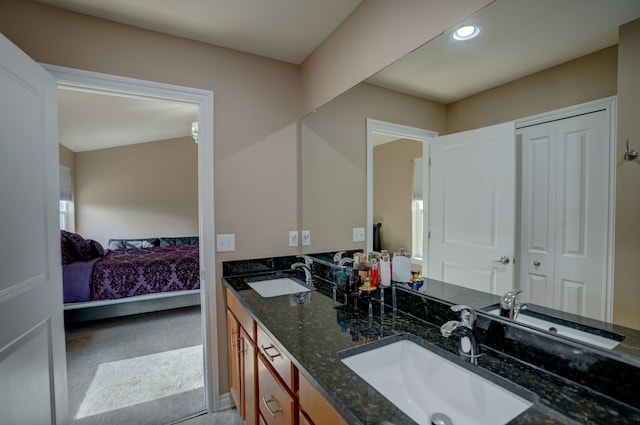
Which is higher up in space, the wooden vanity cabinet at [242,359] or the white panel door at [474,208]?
the white panel door at [474,208]

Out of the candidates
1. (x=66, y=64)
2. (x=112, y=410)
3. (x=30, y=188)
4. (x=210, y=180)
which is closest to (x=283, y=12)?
(x=210, y=180)

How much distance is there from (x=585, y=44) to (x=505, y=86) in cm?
23

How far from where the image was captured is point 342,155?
6.35ft

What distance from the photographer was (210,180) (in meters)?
1.95

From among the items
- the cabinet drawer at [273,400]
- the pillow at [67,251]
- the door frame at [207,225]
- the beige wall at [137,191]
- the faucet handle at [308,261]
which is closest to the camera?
the cabinet drawer at [273,400]

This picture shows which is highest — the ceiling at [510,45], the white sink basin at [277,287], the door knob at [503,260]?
the ceiling at [510,45]

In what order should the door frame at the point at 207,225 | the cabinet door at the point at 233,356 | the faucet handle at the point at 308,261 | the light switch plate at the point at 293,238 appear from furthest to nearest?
1. the light switch plate at the point at 293,238
2. the faucet handle at the point at 308,261
3. the door frame at the point at 207,225
4. the cabinet door at the point at 233,356

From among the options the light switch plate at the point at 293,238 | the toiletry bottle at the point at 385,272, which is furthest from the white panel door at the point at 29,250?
the toiletry bottle at the point at 385,272

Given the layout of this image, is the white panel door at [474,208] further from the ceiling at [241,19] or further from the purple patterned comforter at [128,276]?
the purple patterned comforter at [128,276]

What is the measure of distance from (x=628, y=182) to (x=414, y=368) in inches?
32.1

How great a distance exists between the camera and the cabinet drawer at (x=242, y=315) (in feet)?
4.76

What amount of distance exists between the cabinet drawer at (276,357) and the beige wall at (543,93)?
1.10 m

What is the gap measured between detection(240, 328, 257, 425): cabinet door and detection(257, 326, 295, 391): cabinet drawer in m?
0.15

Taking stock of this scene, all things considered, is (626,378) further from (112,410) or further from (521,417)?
(112,410)
